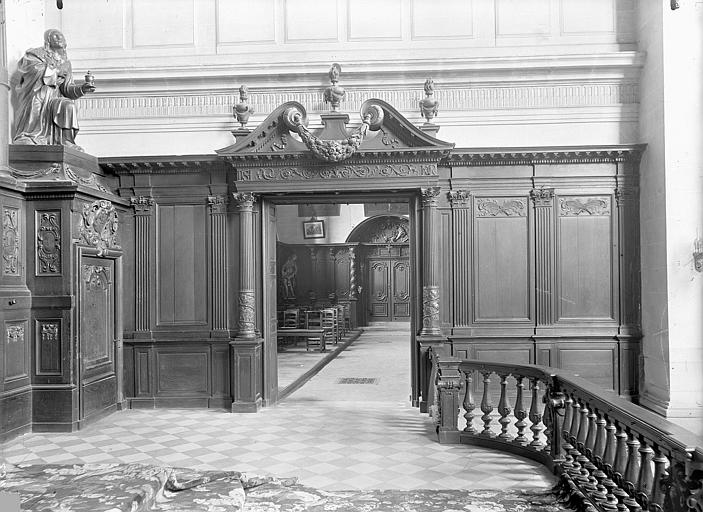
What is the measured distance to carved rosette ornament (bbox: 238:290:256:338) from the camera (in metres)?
7.64

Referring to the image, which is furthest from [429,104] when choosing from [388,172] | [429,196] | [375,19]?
[375,19]

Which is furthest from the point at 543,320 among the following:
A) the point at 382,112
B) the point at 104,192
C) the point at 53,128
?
the point at 53,128

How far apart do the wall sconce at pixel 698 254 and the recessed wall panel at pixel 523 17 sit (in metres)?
3.29

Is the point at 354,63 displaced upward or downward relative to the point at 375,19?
downward

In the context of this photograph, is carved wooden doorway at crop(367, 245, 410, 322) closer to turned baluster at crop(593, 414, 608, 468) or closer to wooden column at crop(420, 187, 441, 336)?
wooden column at crop(420, 187, 441, 336)

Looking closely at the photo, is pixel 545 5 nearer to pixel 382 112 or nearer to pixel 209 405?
pixel 382 112

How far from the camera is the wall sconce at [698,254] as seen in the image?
277 inches

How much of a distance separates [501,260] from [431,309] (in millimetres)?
A: 1166

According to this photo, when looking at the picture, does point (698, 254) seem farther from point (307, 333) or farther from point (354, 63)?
point (307, 333)

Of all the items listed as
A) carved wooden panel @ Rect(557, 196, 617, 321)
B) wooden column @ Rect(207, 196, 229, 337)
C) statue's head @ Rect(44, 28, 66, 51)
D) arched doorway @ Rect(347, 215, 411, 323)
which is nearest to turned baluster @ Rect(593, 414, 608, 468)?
carved wooden panel @ Rect(557, 196, 617, 321)

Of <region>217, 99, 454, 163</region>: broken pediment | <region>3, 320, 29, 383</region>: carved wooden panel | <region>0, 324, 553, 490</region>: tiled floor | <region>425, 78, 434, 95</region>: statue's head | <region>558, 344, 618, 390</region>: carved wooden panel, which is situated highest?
<region>425, 78, 434, 95</region>: statue's head

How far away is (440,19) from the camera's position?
804cm

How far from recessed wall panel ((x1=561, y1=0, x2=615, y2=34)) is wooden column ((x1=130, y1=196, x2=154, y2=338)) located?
603 cm

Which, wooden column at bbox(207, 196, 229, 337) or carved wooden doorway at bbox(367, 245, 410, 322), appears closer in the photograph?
wooden column at bbox(207, 196, 229, 337)
